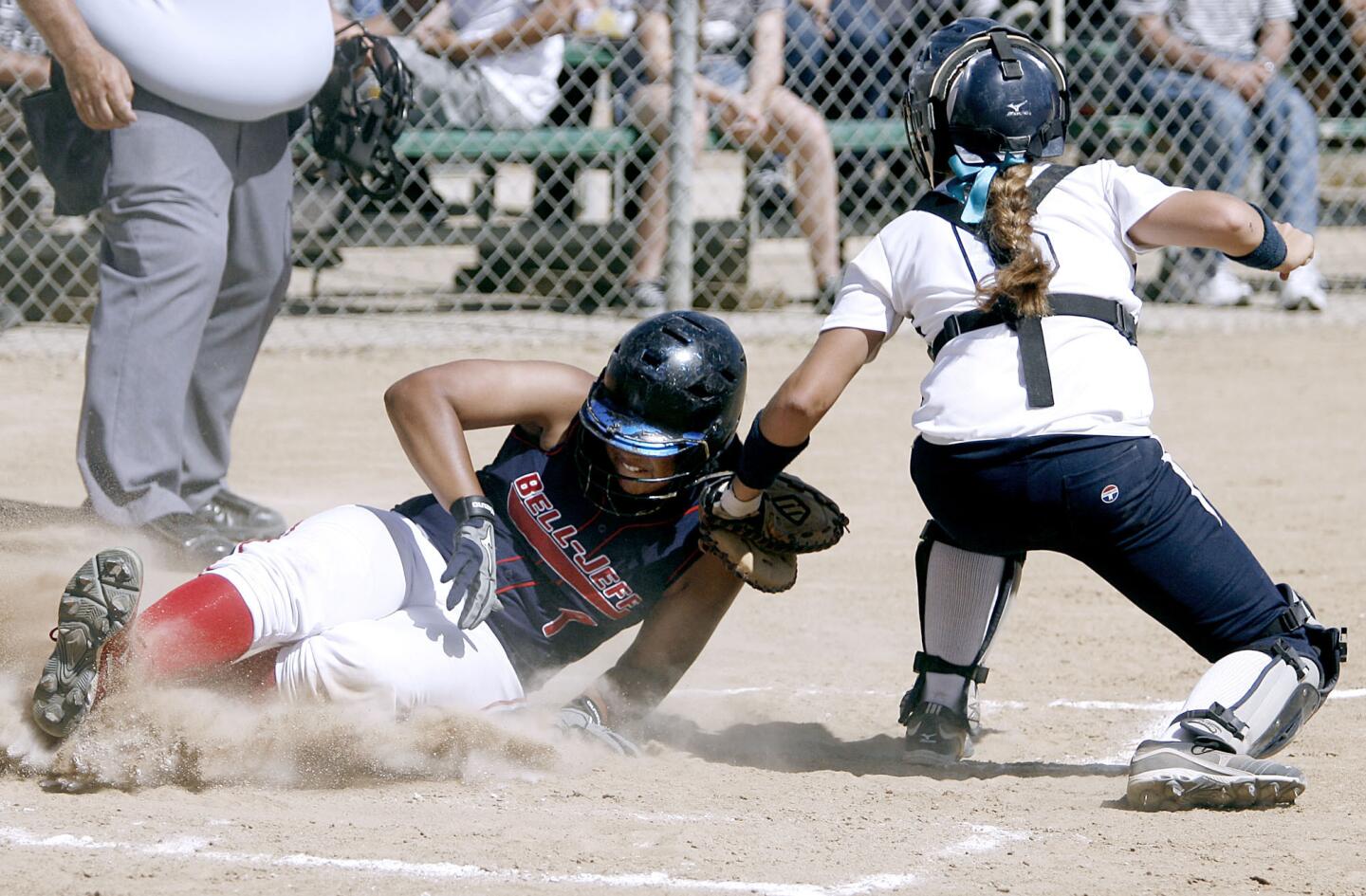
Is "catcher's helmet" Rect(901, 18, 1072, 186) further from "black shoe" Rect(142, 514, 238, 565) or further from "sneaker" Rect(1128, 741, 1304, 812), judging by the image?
"black shoe" Rect(142, 514, 238, 565)

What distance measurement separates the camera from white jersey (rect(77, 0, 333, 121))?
4551mm

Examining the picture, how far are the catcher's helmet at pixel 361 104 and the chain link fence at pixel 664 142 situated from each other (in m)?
2.14

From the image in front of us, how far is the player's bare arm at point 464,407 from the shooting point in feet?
10.7

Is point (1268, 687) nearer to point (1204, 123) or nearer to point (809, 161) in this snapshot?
point (809, 161)

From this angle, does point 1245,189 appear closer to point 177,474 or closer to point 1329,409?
point 1329,409

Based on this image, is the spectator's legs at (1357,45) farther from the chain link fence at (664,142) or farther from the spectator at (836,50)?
the spectator at (836,50)

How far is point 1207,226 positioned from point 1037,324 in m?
0.33

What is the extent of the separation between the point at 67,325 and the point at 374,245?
141 centimetres

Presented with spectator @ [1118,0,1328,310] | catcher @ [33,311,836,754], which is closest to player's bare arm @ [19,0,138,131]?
catcher @ [33,311,836,754]

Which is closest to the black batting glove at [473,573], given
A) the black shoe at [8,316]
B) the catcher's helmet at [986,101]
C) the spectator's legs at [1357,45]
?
the catcher's helmet at [986,101]

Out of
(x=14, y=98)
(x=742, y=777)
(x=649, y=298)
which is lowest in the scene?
(x=649, y=298)

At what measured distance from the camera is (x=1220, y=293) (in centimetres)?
902

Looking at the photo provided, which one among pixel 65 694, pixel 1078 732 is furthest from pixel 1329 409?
pixel 65 694

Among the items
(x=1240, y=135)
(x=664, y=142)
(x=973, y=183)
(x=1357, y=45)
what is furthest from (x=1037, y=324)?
(x=1357, y=45)
